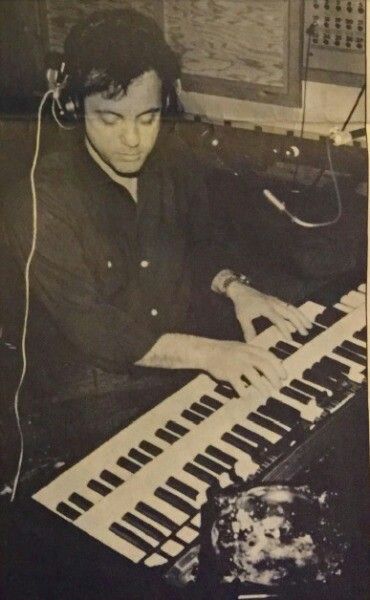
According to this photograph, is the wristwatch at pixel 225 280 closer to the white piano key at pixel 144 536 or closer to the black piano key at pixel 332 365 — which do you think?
the black piano key at pixel 332 365

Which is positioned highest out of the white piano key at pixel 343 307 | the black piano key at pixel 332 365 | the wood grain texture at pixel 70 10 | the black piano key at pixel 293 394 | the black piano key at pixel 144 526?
the wood grain texture at pixel 70 10

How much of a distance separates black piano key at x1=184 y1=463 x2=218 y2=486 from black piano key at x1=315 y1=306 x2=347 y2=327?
19 cm

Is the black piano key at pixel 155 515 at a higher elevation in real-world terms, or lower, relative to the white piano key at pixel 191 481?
lower

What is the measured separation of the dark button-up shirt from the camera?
81cm

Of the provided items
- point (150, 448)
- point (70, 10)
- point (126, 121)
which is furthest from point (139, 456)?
A: point (70, 10)

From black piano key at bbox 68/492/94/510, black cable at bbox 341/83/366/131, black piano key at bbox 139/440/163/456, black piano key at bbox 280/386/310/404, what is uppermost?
black cable at bbox 341/83/366/131

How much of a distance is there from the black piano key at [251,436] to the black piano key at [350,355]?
4.6 inches

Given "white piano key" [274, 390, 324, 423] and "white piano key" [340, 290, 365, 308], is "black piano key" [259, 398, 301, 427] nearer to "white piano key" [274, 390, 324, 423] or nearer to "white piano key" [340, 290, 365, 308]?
"white piano key" [274, 390, 324, 423]

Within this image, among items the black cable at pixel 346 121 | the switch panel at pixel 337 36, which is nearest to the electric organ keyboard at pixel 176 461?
the black cable at pixel 346 121

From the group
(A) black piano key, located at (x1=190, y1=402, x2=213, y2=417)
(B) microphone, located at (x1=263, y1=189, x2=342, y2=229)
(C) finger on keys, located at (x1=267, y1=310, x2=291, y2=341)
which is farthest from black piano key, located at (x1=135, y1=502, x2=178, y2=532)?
(B) microphone, located at (x1=263, y1=189, x2=342, y2=229)

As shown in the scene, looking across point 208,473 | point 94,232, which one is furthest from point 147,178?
point 208,473

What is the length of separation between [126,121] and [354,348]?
0.32 metres

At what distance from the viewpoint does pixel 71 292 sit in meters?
0.83

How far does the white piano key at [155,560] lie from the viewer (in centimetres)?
85
